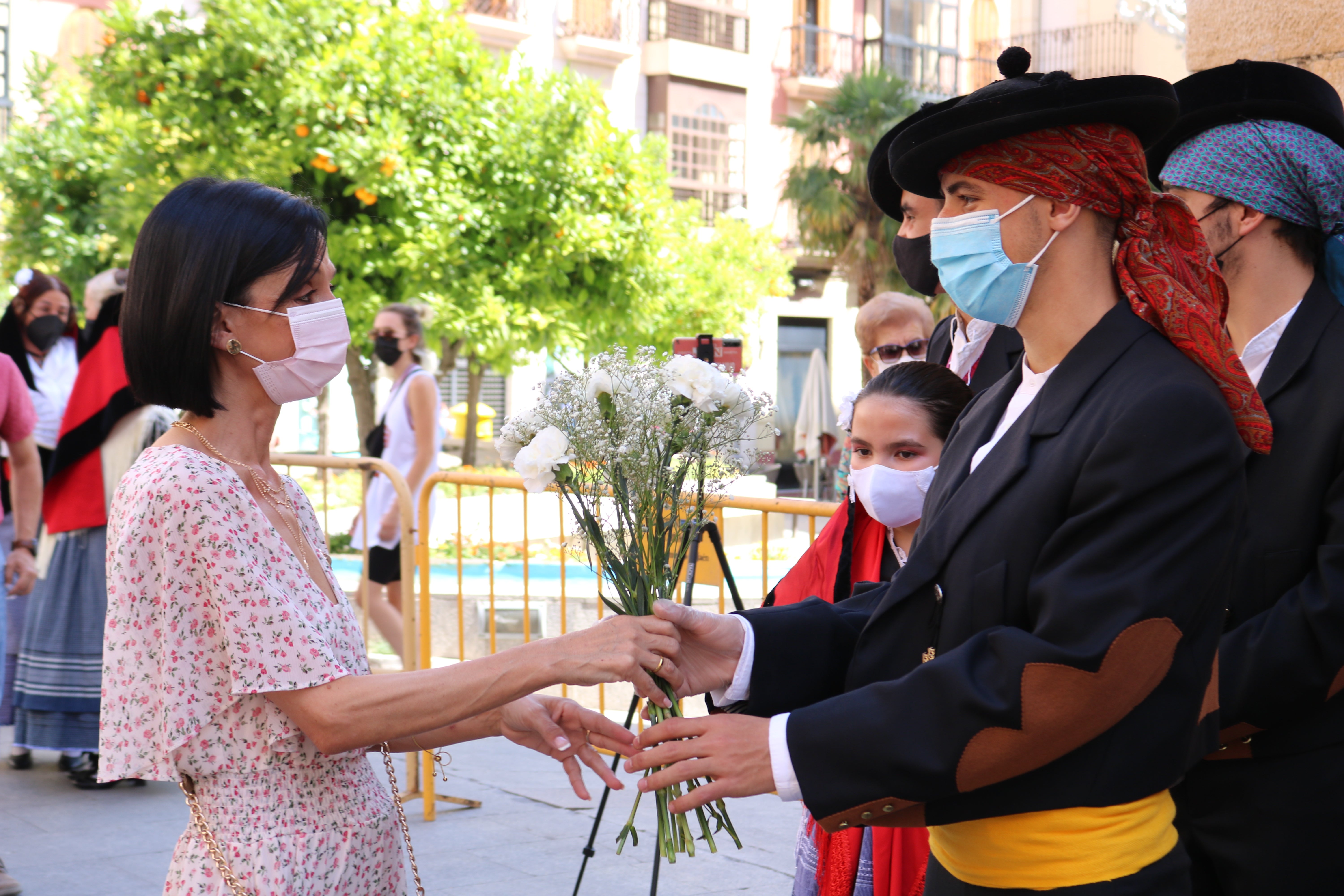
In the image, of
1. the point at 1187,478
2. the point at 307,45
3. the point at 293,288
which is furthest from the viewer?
the point at 307,45

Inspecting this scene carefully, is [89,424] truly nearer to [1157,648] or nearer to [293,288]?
[293,288]

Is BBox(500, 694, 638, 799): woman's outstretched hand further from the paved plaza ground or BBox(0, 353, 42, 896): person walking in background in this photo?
BBox(0, 353, 42, 896): person walking in background

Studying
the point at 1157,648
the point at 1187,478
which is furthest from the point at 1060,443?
the point at 1157,648

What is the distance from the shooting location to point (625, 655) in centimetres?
208

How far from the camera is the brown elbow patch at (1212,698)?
1.93 m

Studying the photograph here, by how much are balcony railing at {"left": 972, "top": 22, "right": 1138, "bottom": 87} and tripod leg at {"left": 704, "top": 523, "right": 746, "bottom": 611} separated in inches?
824

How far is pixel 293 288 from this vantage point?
2.20 m

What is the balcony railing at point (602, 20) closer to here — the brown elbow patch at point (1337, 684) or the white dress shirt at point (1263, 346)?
the white dress shirt at point (1263, 346)

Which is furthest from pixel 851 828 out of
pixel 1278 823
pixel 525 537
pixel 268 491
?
pixel 525 537

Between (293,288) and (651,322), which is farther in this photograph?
(651,322)

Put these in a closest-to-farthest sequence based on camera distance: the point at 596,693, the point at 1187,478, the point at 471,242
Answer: the point at 1187,478, the point at 596,693, the point at 471,242

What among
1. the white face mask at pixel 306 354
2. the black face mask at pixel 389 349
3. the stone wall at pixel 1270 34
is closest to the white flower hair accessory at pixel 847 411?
the white face mask at pixel 306 354

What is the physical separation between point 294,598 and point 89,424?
12.0ft

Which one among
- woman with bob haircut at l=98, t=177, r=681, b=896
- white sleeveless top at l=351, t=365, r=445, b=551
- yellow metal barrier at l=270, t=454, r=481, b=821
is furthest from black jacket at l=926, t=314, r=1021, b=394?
white sleeveless top at l=351, t=365, r=445, b=551
